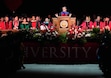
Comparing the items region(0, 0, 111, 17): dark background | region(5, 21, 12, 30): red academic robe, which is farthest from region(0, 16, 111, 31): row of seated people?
region(0, 0, 111, 17): dark background

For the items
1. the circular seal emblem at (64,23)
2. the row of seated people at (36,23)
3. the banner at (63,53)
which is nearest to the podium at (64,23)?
the circular seal emblem at (64,23)

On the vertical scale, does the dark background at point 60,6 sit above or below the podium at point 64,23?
above

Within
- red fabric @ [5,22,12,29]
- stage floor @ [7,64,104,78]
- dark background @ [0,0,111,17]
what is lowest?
stage floor @ [7,64,104,78]

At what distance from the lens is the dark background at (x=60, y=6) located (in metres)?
24.4

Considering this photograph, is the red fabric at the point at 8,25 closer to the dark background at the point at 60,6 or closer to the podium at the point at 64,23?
the dark background at the point at 60,6

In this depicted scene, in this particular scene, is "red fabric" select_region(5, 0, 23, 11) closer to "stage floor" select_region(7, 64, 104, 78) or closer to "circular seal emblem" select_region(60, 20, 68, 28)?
"circular seal emblem" select_region(60, 20, 68, 28)

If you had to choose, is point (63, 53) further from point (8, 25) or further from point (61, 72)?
point (8, 25)

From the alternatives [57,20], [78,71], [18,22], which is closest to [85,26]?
[57,20]

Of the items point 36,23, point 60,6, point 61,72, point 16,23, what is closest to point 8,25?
point 16,23

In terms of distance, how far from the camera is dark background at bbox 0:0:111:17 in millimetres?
24422

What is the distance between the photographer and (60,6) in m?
24.7

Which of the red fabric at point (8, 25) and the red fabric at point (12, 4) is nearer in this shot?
the red fabric at point (8, 25)

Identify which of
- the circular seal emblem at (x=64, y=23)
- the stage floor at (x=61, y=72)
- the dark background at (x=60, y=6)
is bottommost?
the stage floor at (x=61, y=72)

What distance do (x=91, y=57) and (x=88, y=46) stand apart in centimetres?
49
